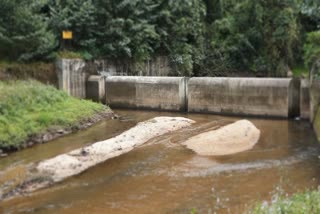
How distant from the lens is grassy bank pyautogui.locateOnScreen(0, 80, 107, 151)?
47.2ft

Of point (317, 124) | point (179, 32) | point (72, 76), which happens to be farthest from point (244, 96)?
point (179, 32)

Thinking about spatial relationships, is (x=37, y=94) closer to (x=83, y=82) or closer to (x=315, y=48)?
(x=83, y=82)

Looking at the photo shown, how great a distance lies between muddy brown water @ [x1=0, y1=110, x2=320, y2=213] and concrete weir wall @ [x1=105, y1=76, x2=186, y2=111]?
5360 mm

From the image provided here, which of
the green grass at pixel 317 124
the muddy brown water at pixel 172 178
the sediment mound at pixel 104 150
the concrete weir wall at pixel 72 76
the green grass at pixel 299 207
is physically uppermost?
the concrete weir wall at pixel 72 76

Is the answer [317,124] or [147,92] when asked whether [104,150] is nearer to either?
[317,124]

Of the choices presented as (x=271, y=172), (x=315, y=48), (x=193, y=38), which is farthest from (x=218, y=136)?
(x=193, y=38)

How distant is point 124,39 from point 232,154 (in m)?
12.9

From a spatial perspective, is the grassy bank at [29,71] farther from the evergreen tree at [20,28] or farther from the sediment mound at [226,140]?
the sediment mound at [226,140]

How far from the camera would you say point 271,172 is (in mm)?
11945

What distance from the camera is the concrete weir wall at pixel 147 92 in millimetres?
21625

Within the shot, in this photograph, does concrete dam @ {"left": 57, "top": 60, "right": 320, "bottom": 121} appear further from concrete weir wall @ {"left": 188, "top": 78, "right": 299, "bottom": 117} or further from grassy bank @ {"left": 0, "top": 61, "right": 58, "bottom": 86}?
grassy bank @ {"left": 0, "top": 61, "right": 58, "bottom": 86}

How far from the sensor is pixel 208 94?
2106 centimetres

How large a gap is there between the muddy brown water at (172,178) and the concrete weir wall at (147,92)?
536 centimetres

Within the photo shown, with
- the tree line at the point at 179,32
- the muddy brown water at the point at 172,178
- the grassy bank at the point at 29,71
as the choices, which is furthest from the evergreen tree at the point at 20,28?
the muddy brown water at the point at 172,178
